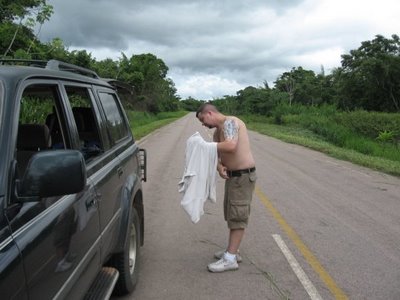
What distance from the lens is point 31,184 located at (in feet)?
6.73

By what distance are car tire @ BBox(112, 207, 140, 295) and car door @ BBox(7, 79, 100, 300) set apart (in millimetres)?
832

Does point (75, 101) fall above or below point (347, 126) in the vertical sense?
above

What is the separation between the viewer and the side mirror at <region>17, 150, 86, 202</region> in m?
2.05

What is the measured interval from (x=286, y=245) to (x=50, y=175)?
463cm

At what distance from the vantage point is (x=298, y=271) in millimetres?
5266

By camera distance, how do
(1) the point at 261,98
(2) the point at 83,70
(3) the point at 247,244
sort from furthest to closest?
(1) the point at 261,98 → (3) the point at 247,244 → (2) the point at 83,70

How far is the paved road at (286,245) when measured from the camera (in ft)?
15.8

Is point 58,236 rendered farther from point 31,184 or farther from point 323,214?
point 323,214

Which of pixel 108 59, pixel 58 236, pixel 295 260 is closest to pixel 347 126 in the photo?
pixel 108 59

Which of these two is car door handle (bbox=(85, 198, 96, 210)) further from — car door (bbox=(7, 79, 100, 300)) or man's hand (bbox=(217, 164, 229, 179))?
man's hand (bbox=(217, 164, 229, 179))

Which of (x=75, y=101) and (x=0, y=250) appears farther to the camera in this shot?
(x=75, y=101)

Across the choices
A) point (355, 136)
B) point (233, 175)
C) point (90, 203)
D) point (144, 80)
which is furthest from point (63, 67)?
point (144, 80)

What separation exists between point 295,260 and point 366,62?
42.1m

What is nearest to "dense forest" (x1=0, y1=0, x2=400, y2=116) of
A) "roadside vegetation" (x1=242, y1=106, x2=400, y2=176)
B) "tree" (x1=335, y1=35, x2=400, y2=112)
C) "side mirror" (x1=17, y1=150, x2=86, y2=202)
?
"tree" (x1=335, y1=35, x2=400, y2=112)
